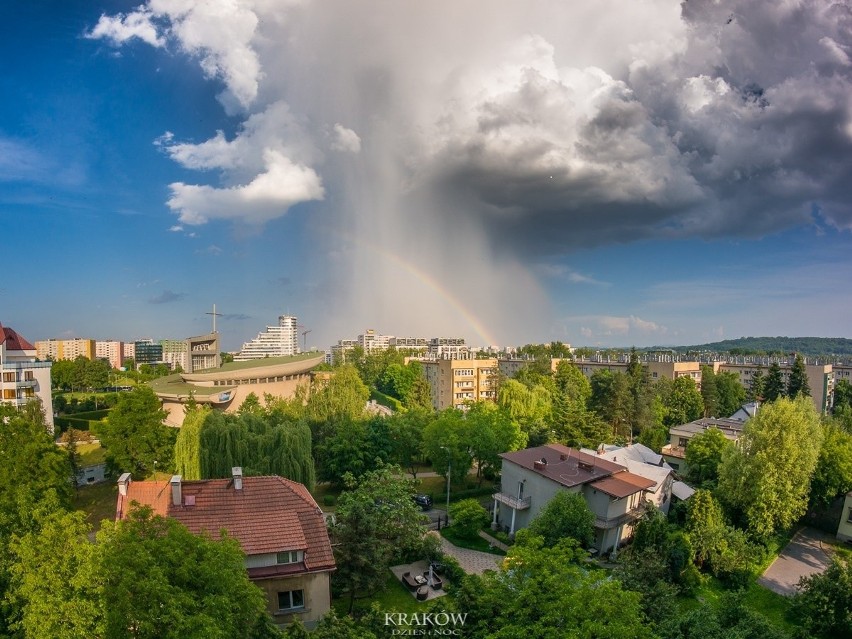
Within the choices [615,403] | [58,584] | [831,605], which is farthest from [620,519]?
[615,403]

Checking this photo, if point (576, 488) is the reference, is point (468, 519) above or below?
below

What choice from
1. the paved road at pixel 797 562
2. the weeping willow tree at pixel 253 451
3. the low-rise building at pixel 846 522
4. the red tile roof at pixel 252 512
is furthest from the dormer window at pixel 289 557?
the low-rise building at pixel 846 522

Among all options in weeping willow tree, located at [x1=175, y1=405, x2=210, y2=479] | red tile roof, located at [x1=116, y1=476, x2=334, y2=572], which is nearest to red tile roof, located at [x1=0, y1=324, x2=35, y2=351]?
weeping willow tree, located at [x1=175, y1=405, x2=210, y2=479]

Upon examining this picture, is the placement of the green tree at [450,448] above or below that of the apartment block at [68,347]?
below

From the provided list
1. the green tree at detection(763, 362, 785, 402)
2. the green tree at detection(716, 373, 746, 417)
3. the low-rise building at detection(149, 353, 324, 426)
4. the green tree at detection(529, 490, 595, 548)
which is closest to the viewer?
the green tree at detection(529, 490, 595, 548)

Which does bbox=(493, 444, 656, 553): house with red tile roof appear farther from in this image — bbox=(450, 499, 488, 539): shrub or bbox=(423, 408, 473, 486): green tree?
bbox=(423, 408, 473, 486): green tree

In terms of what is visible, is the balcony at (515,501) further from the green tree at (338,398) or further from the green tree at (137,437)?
the green tree at (137,437)

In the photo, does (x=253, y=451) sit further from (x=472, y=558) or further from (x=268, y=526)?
(x=472, y=558)
